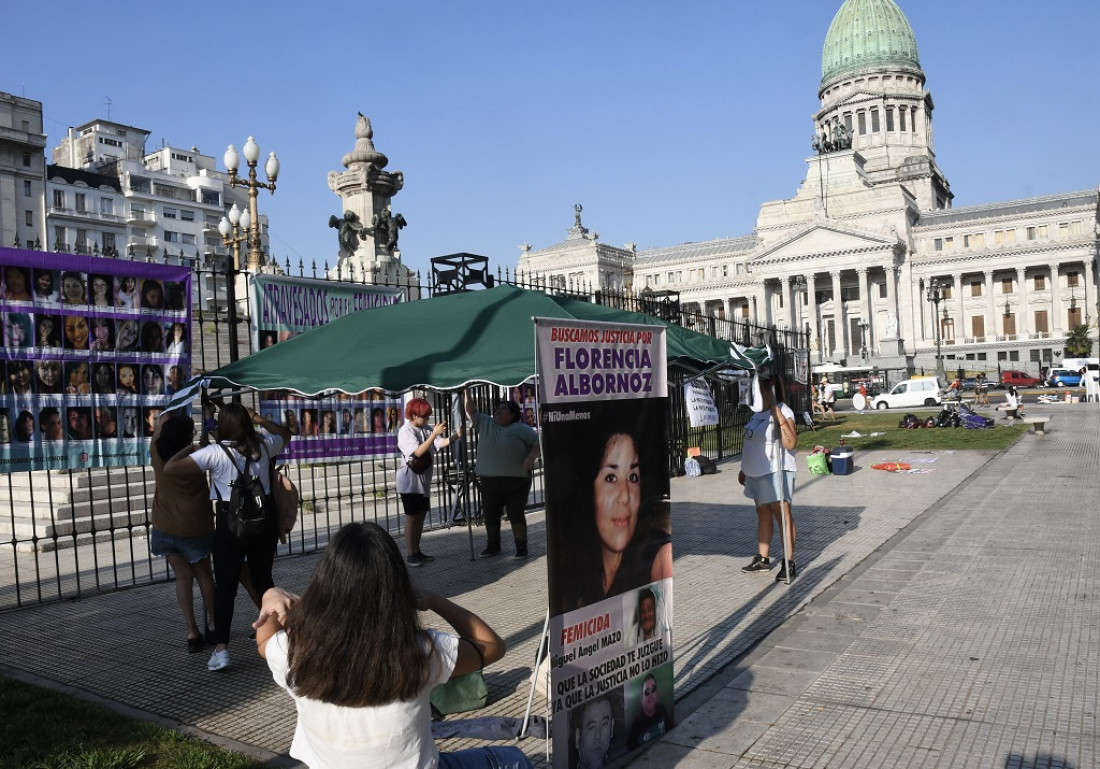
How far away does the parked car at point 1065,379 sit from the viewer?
55.0 metres

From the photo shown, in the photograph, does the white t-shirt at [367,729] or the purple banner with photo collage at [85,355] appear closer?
the white t-shirt at [367,729]

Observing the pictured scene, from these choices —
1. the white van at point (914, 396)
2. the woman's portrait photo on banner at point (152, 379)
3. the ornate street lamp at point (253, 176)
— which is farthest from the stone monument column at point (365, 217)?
the white van at point (914, 396)

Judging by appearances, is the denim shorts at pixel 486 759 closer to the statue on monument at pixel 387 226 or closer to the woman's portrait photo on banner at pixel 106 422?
the woman's portrait photo on banner at pixel 106 422

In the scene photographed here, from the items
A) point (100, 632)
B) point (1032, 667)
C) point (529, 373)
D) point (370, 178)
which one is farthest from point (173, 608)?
point (370, 178)

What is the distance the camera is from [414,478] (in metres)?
9.21

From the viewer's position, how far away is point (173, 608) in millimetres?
8047

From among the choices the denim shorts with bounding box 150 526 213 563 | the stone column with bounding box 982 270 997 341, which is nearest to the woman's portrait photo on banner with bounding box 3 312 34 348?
the denim shorts with bounding box 150 526 213 563

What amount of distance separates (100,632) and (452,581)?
309cm

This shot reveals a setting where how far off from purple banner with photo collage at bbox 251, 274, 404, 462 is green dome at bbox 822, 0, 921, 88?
106998mm

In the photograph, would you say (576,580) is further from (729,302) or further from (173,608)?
(729,302)

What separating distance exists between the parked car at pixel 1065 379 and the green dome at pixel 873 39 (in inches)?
2319

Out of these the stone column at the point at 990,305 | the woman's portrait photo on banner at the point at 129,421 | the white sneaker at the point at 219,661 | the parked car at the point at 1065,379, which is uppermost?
the stone column at the point at 990,305

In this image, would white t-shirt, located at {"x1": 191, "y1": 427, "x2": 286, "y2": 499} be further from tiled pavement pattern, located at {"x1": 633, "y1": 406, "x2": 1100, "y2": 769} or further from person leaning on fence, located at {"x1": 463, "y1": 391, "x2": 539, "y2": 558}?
person leaning on fence, located at {"x1": 463, "y1": 391, "x2": 539, "y2": 558}

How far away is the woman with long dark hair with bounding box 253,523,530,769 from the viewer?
98.1 inches
